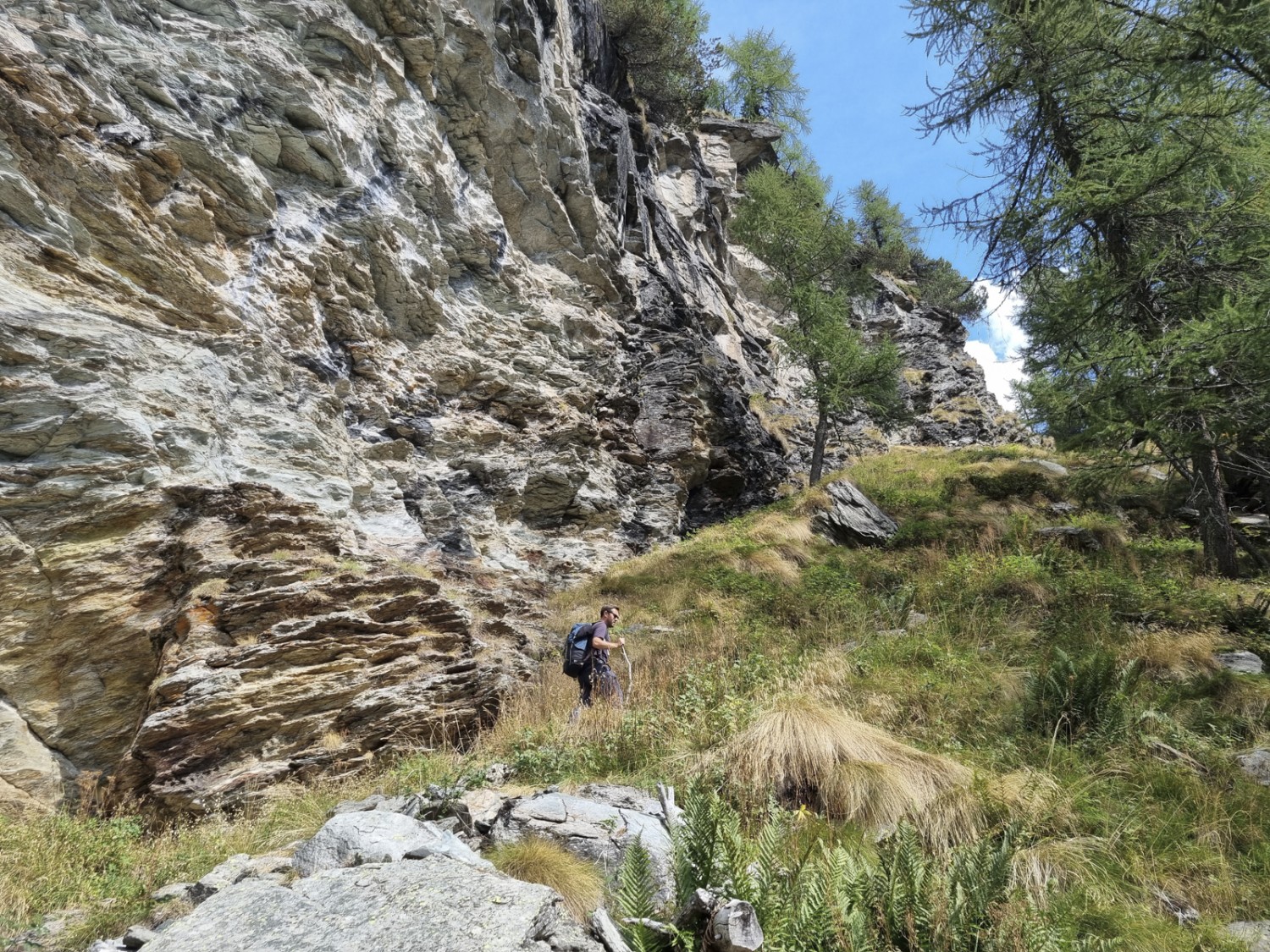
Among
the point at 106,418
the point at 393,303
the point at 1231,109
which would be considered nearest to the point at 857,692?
the point at 1231,109

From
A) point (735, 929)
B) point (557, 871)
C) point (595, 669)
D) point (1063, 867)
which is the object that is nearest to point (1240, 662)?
point (1063, 867)

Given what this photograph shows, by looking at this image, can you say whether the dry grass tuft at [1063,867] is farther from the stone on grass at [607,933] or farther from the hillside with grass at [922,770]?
the stone on grass at [607,933]

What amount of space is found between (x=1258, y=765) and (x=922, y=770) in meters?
2.16

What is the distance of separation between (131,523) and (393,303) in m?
5.87

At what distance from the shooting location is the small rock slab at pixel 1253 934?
2.61 m

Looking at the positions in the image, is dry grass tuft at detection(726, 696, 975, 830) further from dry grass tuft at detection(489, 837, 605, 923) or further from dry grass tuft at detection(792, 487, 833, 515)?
dry grass tuft at detection(792, 487, 833, 515)

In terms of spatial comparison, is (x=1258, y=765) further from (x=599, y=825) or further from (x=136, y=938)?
(x=136, y=938)

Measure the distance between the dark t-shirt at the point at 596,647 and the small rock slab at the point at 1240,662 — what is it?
5716 mm

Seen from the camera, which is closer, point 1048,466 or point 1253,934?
point 1253,934

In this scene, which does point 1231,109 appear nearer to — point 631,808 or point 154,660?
point 631,808

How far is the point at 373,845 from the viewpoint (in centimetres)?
314

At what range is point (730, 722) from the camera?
456 centimetres

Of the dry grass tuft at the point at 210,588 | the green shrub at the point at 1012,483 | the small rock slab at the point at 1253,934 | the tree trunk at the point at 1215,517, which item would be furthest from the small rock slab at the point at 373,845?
the green shrub at the point at 1012,483

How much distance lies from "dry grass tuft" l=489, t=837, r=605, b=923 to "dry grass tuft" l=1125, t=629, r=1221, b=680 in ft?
17.7
